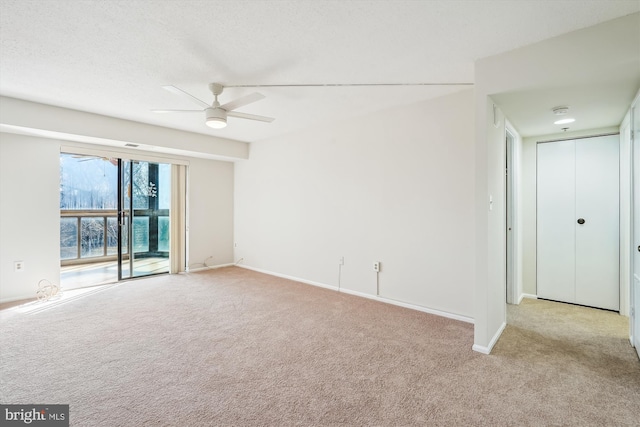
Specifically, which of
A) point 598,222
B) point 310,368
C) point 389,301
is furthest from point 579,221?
point 310,368

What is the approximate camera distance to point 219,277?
512 cm

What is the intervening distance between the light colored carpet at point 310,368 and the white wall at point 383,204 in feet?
1.85

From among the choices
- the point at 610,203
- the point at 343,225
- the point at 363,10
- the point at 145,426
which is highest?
the point at 363,10

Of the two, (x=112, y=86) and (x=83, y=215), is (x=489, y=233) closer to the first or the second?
(x=112, y=86)

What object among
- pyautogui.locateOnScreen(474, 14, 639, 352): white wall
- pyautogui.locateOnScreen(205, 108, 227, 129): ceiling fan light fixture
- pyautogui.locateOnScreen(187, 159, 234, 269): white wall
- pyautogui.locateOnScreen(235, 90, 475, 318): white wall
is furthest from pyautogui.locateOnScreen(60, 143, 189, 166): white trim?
pyautogui.locateOnScreen(474, 14, 639, 352): white wall

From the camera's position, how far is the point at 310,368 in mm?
2244

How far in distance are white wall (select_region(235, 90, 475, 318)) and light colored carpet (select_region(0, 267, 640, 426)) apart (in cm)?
56

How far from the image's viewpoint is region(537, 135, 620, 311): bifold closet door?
348 centimetres

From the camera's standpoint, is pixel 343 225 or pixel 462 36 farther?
pixel 343 225

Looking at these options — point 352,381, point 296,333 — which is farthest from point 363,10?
point 296,333

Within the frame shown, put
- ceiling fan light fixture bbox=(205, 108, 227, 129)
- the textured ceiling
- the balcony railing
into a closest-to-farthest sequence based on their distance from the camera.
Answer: the textured ceiling → ceiling fan light fixture bbox=(205, 108, 227, 129) → the balcony railing

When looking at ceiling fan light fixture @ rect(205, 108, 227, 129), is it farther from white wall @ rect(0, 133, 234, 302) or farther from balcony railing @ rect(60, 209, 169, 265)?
balcony railing @ rect(60, 209, 169, 265)

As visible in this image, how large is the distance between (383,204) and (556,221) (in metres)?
2.30

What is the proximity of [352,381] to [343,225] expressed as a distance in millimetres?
2435
